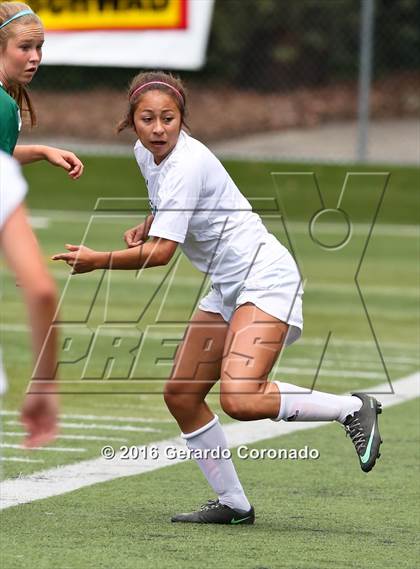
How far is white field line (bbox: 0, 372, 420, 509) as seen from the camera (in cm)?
643

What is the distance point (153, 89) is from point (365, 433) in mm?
1565

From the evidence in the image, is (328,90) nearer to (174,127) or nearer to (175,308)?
(175,308)

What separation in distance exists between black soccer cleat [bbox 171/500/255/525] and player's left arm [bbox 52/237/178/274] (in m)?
1.07

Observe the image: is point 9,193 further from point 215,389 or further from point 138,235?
point 215,389

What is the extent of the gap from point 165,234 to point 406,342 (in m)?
6.13

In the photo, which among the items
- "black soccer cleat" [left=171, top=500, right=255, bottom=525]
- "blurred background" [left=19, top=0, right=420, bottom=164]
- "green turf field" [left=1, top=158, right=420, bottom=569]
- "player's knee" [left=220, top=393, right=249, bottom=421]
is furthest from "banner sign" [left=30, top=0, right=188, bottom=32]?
"player's knee" [left=220, top=393, right=249, bottom=421]

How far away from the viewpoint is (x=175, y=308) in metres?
13.0

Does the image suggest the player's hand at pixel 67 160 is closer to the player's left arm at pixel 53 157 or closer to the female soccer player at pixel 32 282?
the player's left arm at pixel 53 157

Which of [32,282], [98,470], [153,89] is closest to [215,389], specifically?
[98,470]

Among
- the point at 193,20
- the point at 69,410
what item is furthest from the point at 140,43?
the point at 69,410

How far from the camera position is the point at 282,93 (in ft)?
69.2

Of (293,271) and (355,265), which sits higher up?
(293,271)

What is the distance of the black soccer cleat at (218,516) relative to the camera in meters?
5.96

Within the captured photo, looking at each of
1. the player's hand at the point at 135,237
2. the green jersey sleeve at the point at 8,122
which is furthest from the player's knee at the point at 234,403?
the green jersey sleeve at the point at 8,122
